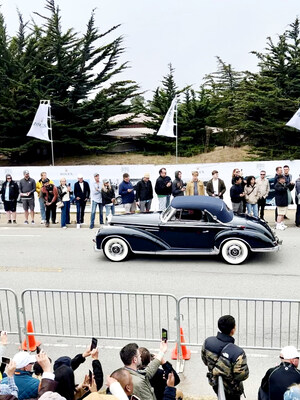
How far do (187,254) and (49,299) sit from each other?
3.73 metres

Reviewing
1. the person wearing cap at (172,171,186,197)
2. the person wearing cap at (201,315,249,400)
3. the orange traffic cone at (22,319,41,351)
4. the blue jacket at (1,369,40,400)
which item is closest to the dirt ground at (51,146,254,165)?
the person wearing cap at (172,171,186,197)

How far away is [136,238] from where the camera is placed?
11.0 metres

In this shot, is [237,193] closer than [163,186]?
Yes

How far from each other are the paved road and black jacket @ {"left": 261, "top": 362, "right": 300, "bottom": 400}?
263 centimetres

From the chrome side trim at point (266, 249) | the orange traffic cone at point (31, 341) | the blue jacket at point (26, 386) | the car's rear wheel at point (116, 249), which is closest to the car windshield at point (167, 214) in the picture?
the car's rear wheel at point (116, 249)

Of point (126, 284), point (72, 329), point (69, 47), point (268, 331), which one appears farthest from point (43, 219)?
point (69, 47)

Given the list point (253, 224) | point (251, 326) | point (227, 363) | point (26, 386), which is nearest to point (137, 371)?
point (227, 363)

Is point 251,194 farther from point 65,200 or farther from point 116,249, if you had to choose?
point 65,200

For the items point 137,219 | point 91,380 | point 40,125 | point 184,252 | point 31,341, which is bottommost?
point 31,341

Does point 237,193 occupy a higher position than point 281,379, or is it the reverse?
point 237,193

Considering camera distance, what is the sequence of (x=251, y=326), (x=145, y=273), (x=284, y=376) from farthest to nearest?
(x=145, y=273) → (x=251, y=326) → (x=284, y=376)

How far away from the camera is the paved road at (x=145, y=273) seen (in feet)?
30.4

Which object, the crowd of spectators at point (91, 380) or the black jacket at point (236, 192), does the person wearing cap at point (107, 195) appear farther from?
the crowd of spectators at point (91, 380)

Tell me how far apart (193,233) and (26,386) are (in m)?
6.93
